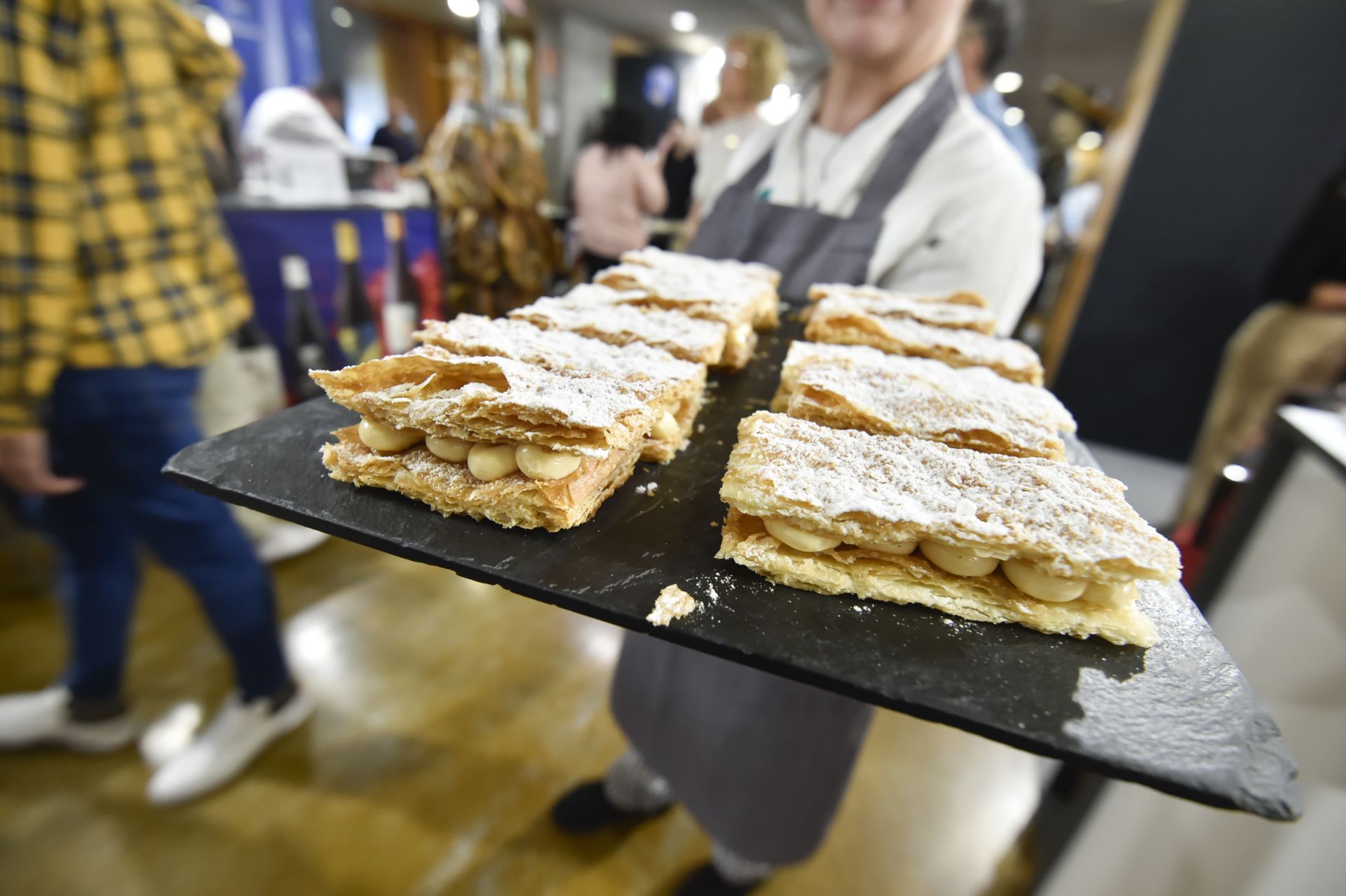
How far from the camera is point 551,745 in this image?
248 centimetres

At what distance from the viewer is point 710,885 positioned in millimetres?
2037

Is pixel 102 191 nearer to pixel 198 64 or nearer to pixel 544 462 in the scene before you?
pixel 198 64

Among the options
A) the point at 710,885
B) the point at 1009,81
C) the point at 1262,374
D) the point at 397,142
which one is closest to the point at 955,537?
the point at 710,885

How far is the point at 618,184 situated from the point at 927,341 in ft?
11.8

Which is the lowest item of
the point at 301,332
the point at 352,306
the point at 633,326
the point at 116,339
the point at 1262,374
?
the point at 301,332

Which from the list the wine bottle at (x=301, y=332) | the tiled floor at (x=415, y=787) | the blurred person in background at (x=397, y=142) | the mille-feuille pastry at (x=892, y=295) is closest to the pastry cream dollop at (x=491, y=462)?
the mille-feuille pastry at (x=892, y=295)

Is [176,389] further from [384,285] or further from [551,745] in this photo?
[384,285]

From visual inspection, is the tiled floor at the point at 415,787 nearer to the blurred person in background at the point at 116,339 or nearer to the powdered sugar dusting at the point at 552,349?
the blurred person in background at the point at 116,339

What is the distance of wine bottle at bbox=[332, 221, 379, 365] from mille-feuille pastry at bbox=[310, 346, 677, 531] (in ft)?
8.93

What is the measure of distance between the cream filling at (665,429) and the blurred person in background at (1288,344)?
3471mm

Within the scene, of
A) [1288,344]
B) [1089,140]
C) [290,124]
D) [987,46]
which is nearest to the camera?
[987,46]

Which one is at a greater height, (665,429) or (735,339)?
(735,339)

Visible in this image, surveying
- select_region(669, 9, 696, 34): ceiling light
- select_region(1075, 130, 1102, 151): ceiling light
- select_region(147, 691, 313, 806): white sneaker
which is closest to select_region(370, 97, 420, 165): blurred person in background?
select_region(669, 9, 696, 34): ceiling light

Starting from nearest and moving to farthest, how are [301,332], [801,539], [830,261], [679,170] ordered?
1. [801,539]
2. [830,261]
3. [301,332]
4. [679,170]
